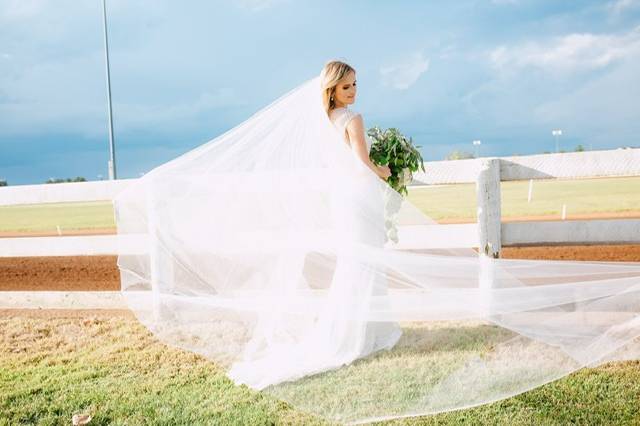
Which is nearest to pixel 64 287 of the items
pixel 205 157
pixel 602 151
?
pixel 205 157

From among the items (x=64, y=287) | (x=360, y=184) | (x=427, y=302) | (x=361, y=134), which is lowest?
(x=64, y=287)

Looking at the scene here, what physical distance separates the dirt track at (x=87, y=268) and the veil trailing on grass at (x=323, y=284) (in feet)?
14.9

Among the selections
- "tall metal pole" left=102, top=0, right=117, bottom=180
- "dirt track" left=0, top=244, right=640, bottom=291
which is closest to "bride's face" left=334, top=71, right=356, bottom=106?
"dirt track" left=0, top=244, right=640, bottom=291

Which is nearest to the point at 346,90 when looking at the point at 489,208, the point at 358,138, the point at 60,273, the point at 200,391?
the point at 358,138

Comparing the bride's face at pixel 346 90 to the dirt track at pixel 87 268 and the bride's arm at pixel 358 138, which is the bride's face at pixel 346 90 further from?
the dirt track at pixel 87 268

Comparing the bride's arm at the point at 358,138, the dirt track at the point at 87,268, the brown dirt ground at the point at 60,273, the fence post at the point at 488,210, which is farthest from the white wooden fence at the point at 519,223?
the dirt track at the point at 87,268

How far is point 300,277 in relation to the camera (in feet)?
14.5

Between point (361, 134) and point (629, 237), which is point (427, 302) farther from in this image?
point (629, 237)

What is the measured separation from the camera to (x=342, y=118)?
4.34 m

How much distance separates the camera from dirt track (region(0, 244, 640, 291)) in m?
9.48

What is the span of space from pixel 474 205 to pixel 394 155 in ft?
59.5

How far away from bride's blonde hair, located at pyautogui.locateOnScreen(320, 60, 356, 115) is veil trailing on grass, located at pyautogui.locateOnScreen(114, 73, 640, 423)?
11 cm

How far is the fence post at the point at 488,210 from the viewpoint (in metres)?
5.12

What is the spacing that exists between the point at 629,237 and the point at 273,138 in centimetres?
295
